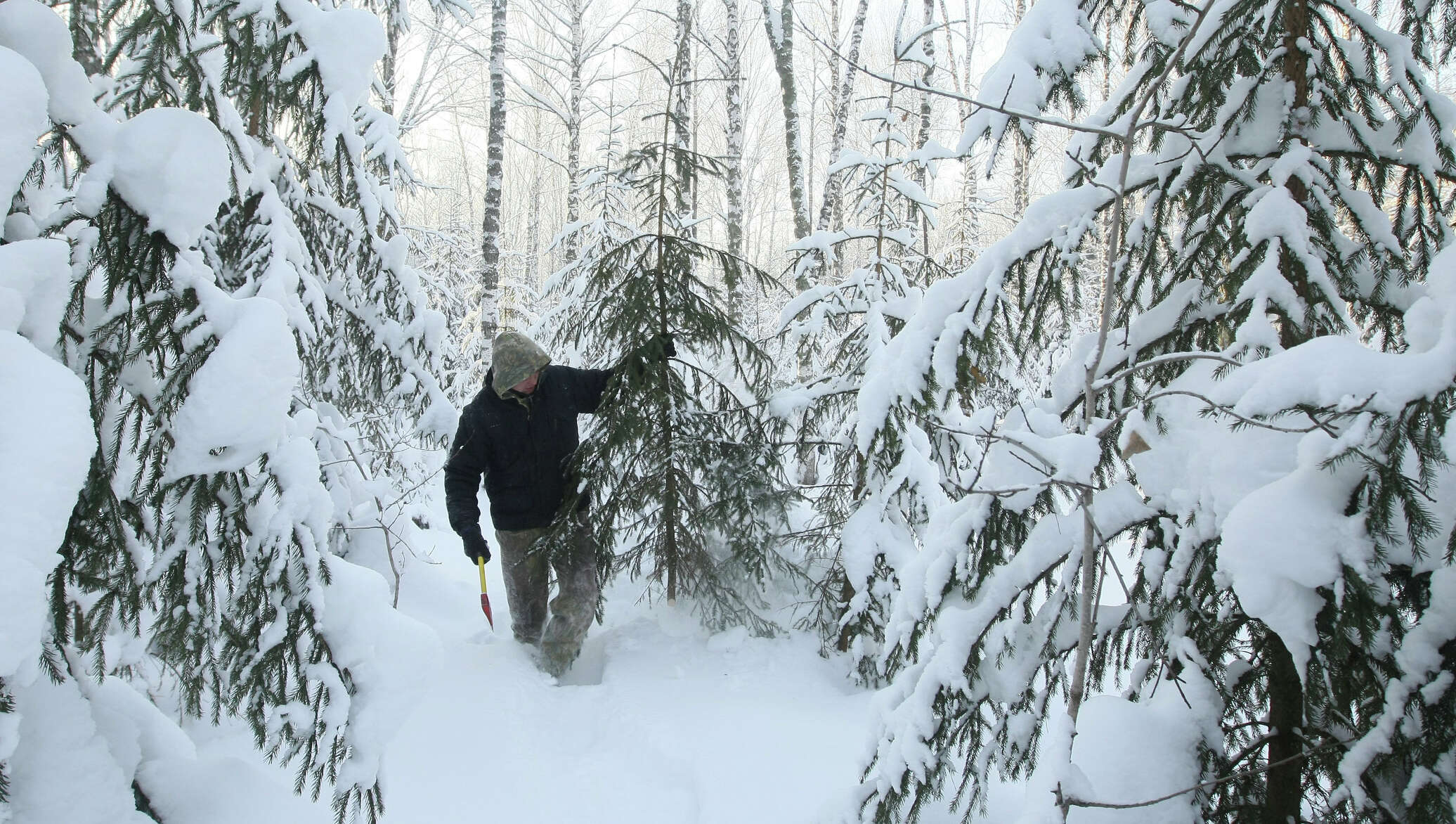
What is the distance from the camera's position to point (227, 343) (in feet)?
5.36

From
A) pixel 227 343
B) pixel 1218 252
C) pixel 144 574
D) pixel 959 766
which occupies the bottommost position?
pixel 959 766

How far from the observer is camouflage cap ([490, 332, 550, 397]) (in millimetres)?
4297

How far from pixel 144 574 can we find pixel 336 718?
2.21 feet

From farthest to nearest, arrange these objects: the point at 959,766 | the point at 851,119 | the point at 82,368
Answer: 1. the point at 851,119
2. the point at 959,766
3. the point at 82,368

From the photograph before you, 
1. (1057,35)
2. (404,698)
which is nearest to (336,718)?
(404,698)

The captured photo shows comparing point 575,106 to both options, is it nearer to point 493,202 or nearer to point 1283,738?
point 493,202

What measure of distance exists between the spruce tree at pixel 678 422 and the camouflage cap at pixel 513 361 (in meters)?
0.48

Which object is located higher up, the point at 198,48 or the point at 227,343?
the point at 198,48

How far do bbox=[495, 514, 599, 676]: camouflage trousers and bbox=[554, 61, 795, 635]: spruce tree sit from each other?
6.6 inches

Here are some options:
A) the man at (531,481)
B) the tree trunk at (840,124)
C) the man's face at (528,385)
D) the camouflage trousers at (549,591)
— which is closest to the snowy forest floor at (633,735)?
the camouflage trousers at (549,591)

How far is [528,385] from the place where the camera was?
4.47 metres

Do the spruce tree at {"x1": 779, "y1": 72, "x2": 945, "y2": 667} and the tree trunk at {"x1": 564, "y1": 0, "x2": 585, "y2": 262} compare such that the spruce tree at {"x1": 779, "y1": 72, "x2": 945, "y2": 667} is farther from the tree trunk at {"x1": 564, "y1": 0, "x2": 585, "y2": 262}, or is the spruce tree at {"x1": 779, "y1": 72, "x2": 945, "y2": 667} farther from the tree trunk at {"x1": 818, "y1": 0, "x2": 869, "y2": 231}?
the tree trunk at {"x1": 564, "y1": 0, "x2": 585, "y2": 262}

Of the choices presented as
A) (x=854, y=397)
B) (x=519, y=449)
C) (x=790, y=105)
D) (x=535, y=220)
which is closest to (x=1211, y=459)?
(x=854, y=397)

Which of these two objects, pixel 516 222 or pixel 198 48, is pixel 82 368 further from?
pixel 516 222
